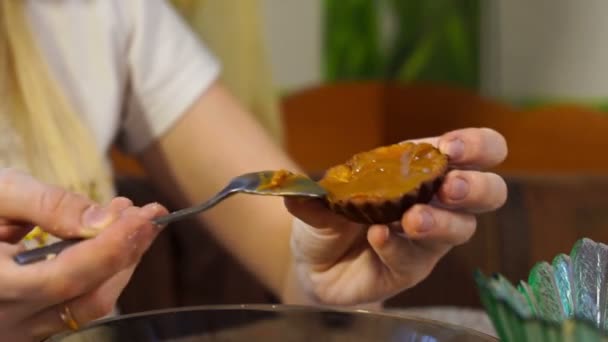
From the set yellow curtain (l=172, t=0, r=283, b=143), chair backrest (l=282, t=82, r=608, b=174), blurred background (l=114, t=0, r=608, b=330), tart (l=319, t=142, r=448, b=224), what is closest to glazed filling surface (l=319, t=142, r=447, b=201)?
tart (l=319, t=142, r=448, b=224)

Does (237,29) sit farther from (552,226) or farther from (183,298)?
(552,226)

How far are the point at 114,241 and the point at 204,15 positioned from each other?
0.95 m

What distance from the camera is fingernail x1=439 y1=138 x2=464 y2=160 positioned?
530mm

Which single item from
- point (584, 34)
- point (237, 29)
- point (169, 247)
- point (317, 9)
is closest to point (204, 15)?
point (237, 29)

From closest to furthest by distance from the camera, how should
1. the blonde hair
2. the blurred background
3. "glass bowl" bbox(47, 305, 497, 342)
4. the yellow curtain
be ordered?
"glass bowl" bbox(47, 305, 497, 342), the blonde hair, the blurred background, the yellow curtain

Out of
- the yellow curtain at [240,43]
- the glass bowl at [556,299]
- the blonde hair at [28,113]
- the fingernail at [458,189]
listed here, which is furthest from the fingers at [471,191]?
the yellow curtain at [240,43]

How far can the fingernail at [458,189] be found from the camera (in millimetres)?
517

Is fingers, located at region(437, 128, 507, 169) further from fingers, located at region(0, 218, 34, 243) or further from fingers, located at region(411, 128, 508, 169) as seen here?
fingers, located at region(0, 218, 34, 243)

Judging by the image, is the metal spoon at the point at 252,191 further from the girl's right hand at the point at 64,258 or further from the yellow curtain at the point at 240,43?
the yellow curtain at the point at 240,43

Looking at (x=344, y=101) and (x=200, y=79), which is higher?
(x=200, y=79)

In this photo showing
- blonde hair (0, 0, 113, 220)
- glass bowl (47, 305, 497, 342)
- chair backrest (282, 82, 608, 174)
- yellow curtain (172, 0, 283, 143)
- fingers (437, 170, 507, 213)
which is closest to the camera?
glass bowl (47, 305, 497, 342)

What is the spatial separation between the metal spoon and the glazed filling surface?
2 cm

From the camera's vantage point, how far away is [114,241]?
484 mm

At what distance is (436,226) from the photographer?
1.74ft
